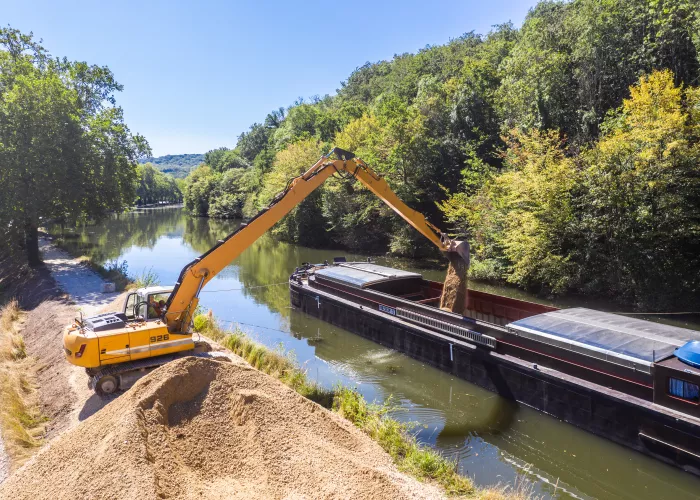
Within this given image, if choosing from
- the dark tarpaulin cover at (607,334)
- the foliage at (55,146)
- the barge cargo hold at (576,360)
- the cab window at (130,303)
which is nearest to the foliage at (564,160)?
the barge cargo hold at (576,360)

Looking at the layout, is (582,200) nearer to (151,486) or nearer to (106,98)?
(151,486)

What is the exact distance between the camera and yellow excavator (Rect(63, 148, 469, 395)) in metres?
9.35

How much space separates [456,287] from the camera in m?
14.2

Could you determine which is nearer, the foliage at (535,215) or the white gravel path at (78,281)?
the white gravel path at (78,281)

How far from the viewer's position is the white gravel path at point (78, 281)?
17562mm

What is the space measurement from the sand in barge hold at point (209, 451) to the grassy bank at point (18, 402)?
1.65 metres

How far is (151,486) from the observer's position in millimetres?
5398

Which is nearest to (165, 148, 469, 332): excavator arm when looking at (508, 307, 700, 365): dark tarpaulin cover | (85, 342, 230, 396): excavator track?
(85, 342, 230, 396): excavator track

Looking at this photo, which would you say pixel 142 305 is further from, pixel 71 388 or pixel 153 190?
pixel 153 190

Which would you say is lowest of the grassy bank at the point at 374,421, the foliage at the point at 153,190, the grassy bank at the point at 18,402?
the grassy bank at the point at 374,421

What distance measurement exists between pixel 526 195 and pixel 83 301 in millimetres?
19980

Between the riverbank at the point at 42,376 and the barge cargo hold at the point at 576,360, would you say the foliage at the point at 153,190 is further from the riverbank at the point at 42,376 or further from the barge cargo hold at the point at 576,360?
the barge cargo hold at the point at 576,360

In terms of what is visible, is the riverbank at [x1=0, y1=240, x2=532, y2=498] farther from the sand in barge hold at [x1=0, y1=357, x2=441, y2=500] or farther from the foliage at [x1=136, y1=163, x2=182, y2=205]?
the foliage at [x1=136, y1=163, x2=182, y2=205]

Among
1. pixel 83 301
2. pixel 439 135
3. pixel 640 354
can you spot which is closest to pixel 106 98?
pixel 83 301
